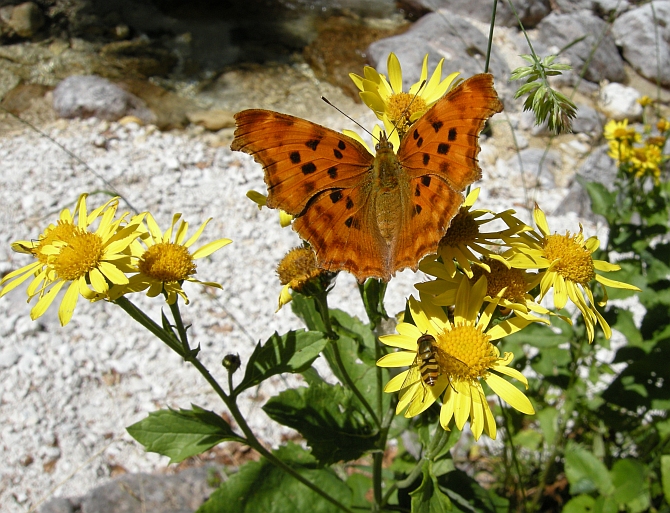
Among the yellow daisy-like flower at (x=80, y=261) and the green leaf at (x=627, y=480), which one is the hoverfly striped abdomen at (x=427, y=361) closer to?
the yellow daisy-like flower at (x=80, y=261)

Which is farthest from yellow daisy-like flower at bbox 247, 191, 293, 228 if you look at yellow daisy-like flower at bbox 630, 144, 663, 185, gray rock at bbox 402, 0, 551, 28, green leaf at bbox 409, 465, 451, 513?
gray rock at bbox 402, 0, 551, 28

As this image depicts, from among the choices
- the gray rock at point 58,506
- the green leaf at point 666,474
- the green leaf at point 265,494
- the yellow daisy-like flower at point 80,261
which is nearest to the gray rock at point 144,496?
the gray rock at point 58,506

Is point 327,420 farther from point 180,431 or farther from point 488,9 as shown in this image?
point 488,9

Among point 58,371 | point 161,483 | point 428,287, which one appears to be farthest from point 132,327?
point 428,287

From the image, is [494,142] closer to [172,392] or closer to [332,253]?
[172,392]

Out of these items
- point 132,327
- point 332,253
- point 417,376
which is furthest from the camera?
point 132,327

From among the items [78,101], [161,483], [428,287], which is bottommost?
[161,483]
